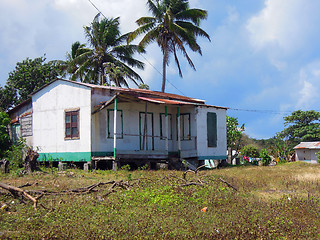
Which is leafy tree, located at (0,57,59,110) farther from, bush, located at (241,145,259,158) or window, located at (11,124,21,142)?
bush, located at (241,145,259,158)

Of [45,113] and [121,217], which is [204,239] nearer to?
[121,217]

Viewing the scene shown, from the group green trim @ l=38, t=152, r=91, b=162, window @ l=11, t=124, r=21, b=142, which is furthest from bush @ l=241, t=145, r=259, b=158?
window @ l=11, t=124, r=21, b=142

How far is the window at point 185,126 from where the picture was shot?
19062mm

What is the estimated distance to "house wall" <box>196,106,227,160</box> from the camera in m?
18.9

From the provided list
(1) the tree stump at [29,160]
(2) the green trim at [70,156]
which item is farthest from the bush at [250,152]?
(1) the tree stump at [29,160]

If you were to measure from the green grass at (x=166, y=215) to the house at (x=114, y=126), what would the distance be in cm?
619

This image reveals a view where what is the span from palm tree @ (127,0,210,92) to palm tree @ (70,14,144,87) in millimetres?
2619

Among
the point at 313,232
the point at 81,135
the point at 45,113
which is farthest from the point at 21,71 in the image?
the point at 313,232

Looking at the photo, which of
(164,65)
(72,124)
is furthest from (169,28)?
(72,124)

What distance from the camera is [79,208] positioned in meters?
7.48

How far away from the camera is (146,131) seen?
1764 centimetres

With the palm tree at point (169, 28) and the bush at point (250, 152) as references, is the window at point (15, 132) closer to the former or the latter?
the palm tree at point (169, 28)

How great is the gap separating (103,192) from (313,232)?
→ 4.72 metres

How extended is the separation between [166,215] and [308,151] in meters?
32.7
